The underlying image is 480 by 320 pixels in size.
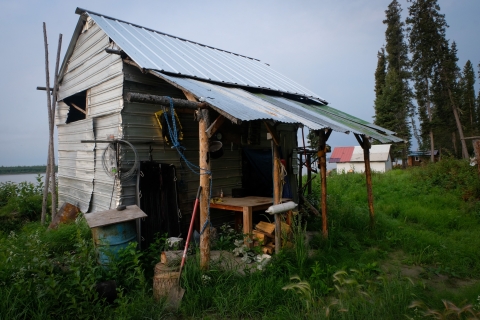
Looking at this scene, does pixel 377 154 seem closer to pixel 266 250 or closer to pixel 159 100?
pixel 266 250

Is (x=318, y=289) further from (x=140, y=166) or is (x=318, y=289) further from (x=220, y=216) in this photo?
(x=140, y=166)

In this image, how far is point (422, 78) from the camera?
26500mm

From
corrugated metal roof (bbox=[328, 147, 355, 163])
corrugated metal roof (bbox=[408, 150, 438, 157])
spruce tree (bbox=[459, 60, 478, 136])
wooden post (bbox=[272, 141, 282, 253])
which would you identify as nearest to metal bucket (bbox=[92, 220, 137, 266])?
wooden post (bbox=[272, 141, 282, 253])

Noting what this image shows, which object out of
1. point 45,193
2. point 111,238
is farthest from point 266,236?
point 45,193

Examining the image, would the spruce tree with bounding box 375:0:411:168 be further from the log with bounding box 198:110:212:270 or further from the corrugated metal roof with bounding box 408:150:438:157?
the log with bounding box 198:110:212:270

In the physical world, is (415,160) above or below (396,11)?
below

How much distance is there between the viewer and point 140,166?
5996 mm

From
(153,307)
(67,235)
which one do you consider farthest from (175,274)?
(67,235)

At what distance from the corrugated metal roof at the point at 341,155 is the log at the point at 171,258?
29742 mm

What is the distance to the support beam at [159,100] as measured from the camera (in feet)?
12.9

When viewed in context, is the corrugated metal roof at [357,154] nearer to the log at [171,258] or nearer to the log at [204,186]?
the log at [204,186]

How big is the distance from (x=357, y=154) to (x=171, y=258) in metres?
30.1

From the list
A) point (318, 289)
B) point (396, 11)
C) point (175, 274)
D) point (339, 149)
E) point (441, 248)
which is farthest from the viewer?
point (339, 149)

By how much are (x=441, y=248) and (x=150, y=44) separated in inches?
323
